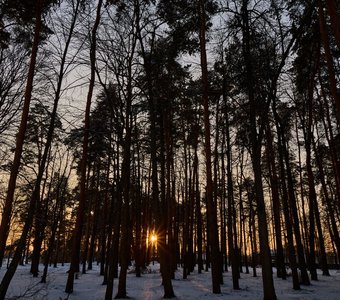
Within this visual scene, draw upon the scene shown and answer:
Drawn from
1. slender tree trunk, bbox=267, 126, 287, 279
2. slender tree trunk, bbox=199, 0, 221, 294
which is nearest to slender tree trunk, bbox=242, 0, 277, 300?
slender tree trunk, bbox=199, 0, 221, 294

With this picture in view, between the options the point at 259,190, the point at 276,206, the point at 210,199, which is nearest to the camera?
the point at 259,190

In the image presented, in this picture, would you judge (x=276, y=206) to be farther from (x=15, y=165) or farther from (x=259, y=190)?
(x=15, y=165)

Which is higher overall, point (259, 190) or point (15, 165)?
point (15, 165)

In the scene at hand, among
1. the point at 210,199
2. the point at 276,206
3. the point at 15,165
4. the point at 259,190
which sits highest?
the point at 276,206

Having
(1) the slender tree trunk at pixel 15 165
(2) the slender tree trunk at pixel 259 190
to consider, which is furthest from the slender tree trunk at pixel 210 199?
(1) the slender tree trunk at pixel 15 165

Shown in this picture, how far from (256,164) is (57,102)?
768 centimetres

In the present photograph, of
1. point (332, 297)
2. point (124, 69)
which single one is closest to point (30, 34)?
point (124, 69)

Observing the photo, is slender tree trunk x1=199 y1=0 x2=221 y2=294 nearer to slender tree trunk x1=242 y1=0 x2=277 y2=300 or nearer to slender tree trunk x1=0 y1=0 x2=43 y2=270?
slender tree trunk x1=242 y1=0 x2=277 y2=300


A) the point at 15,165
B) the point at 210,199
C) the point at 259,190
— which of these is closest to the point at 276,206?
the point at 210,199

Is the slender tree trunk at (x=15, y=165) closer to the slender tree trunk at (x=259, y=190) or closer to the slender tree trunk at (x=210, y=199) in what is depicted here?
the slender tree trunk at (x=210, y=199)

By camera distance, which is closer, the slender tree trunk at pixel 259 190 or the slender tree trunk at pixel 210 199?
the slender tree trunk at pixel 259 190

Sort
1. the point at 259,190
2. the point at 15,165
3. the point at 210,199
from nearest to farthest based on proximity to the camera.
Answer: the point at 15,165 → the point at 259,190 → the point at 210,199

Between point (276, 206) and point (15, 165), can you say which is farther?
point (276, 206)

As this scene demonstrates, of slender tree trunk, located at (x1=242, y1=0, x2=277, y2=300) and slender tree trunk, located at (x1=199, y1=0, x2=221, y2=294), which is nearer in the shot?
slender tree trunk, located at (x1=242, y1=0, x2=277, y2=300)
